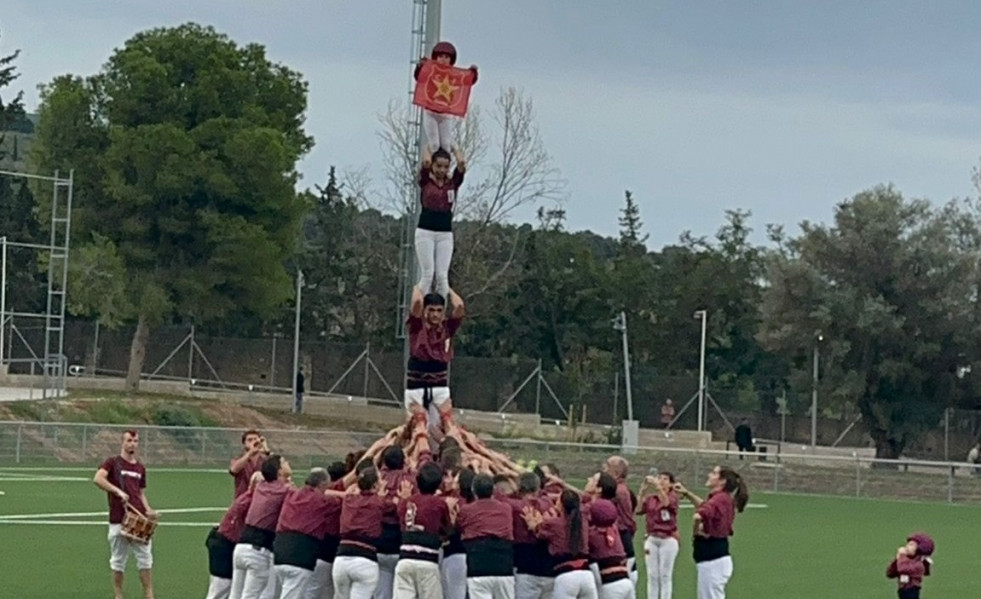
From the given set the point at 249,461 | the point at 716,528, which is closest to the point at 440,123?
the point at 249,461

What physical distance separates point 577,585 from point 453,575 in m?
1.53

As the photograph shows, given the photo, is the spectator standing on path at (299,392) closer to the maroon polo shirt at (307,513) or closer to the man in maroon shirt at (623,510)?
the man in maroon shirt at (623,510)

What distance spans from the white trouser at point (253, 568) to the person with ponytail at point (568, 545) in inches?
108

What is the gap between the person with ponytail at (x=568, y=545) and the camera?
1569cm

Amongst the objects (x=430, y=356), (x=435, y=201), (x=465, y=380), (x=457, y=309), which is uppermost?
(x=435, y=201)

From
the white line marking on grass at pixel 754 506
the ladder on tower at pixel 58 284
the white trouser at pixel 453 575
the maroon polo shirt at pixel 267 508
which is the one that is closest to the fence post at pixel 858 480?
the white line marking on grass at pixel 754 506

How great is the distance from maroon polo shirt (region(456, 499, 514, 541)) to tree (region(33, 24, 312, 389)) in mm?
40807

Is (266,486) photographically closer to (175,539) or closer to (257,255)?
(175,539)

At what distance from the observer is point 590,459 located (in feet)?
151

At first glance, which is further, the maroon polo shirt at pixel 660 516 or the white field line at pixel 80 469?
the white field line at pixel 80 469

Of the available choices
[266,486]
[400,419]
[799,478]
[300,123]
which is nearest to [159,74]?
[300,123]

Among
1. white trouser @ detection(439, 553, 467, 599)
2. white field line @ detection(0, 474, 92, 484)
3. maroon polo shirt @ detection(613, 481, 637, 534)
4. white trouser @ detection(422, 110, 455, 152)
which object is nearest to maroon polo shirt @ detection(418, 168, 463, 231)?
white trouser @ detection(422, 110, 455, 152)

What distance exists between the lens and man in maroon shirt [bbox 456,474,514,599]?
1560 cm

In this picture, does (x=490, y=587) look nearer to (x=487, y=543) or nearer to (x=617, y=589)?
(x=487, y=543)
